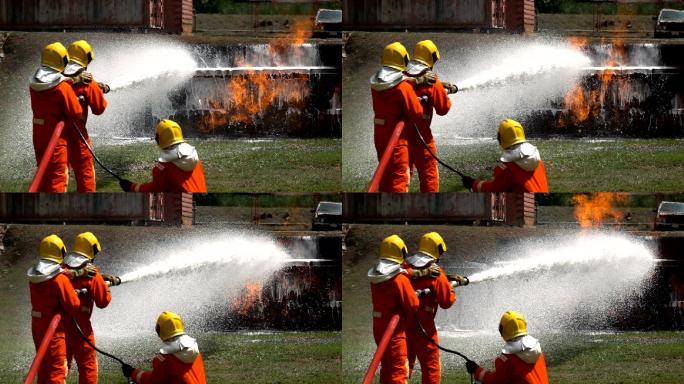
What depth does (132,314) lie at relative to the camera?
33.9 metres

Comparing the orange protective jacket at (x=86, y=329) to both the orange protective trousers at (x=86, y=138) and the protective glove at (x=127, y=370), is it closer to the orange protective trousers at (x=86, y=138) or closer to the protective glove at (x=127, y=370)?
the protective glove at (x=127, y=370)

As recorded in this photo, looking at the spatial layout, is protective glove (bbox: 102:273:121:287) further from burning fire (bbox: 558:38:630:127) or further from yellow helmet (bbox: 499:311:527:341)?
burning fire (bbox: 558:38:630:127)

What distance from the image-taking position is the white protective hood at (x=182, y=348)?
31828 mm

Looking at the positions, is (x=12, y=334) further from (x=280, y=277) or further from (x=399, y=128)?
(x=399, y=128)

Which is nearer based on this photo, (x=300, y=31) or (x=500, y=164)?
(x=500, y=164)

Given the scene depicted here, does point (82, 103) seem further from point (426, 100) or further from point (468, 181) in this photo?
point (468, 181)

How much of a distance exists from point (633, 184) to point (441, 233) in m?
2.78

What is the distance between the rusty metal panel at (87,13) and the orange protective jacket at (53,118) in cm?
213

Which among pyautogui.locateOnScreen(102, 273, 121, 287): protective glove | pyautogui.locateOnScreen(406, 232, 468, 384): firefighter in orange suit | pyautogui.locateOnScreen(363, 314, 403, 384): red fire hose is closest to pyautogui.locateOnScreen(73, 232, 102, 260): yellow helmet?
pyautogui.locateOnScreen(102, 273, 121, 287): protective glove

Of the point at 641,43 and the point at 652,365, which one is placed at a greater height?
the point at 641,43

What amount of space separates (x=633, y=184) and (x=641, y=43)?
2145 millimetres

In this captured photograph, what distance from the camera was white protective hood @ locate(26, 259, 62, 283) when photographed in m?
32.2

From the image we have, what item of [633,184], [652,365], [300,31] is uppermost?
[300,31]

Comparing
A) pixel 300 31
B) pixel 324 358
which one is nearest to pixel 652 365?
pixel 324 358
